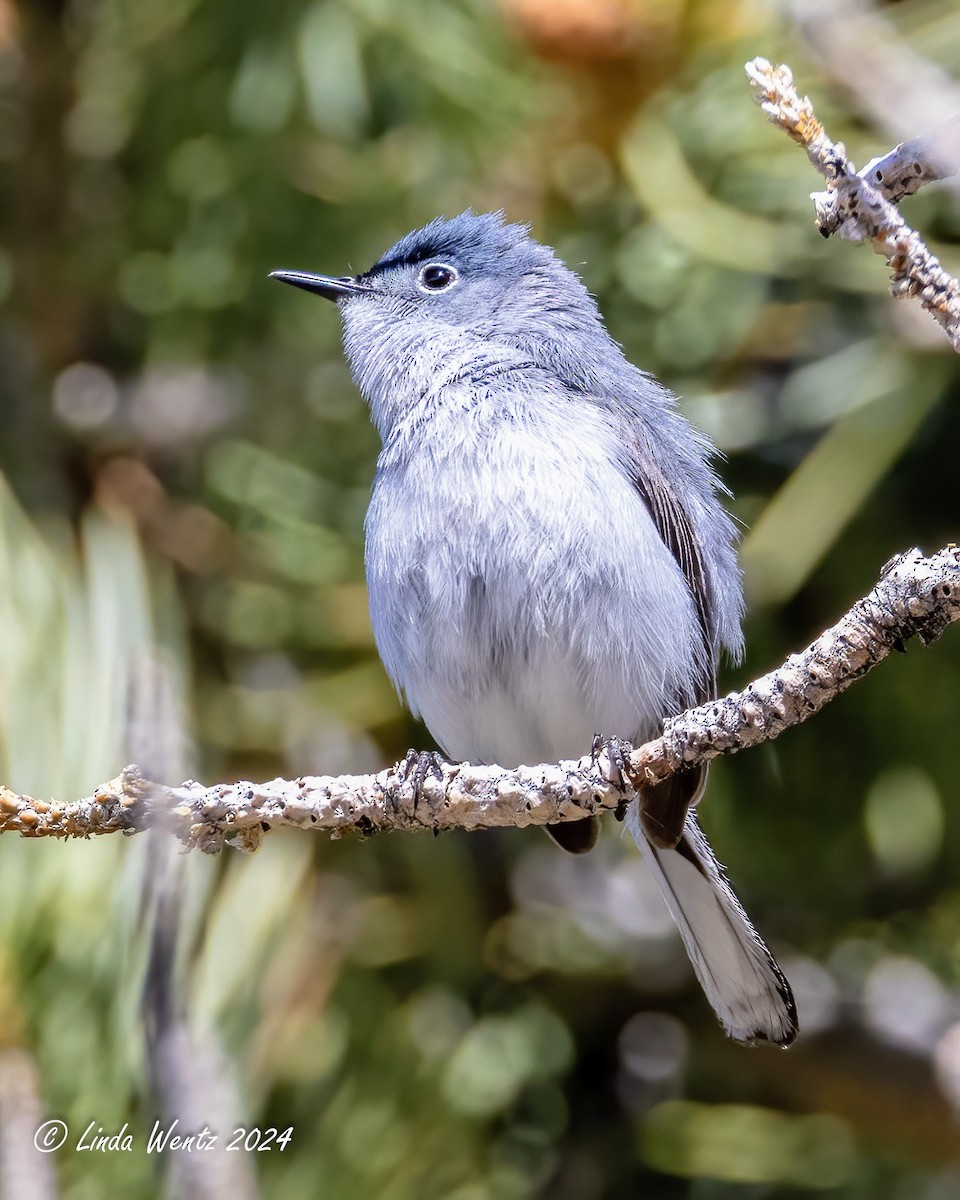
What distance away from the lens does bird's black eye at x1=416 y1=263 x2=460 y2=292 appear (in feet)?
8.42

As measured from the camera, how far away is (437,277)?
2582mm

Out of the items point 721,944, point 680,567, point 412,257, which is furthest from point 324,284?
point 721,944

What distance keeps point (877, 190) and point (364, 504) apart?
1.32m

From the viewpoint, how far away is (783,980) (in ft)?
6.19

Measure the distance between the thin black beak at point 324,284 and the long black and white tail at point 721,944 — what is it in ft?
3.26

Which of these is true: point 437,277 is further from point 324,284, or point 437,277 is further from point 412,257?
point 324,284

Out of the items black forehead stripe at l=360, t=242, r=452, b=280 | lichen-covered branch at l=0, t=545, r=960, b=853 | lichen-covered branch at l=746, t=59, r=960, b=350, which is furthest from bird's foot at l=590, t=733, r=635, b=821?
black forehead stripe at l=360, t=242, r=452, b=280

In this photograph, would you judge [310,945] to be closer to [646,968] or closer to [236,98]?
[646,968]

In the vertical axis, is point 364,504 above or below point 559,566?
below

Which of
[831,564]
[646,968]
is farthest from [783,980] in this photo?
[831,564]

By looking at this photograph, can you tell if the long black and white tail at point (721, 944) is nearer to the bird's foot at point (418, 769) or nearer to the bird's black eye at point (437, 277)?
the bird's foot at point (418, 769)

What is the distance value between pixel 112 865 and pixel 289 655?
2.11ft

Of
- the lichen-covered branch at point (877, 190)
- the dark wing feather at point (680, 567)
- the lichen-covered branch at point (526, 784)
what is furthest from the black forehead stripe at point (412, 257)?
the lichen-covered branch at point (877, 190)

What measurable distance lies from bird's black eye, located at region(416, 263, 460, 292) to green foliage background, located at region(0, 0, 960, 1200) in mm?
155
